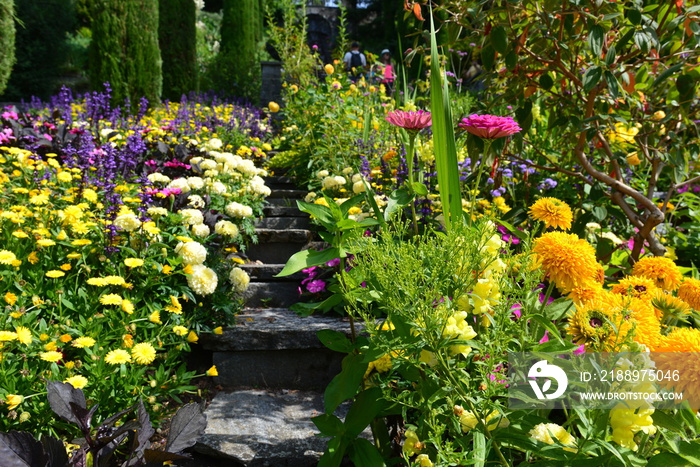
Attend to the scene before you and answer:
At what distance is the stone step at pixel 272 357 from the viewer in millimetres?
2414

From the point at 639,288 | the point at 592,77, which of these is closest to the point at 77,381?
the point at 639,288

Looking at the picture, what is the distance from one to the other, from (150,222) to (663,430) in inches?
81.9

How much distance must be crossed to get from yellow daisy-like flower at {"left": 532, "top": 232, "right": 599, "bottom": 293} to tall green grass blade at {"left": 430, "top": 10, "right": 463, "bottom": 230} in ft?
0.84

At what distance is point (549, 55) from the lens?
7.16 feet

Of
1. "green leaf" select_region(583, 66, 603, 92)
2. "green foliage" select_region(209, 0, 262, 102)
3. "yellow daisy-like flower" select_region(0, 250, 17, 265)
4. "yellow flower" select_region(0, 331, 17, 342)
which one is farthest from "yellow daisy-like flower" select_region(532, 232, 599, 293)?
"green foliage" select_region(209, 0, 262, 102)

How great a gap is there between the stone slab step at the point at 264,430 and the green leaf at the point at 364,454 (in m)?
0.58

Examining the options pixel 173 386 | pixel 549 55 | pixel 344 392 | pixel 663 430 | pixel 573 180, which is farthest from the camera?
pixel 573 180

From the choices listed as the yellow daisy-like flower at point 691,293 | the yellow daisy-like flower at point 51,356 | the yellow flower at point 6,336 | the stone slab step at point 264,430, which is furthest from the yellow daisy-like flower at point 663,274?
the yellow flower at point 6,336

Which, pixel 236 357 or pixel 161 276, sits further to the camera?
pixel 236 357

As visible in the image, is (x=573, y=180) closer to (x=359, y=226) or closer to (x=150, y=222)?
(x=359, y=226)

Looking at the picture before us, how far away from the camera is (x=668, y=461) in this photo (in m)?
0.84

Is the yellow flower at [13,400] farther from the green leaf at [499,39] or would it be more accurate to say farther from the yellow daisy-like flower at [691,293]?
the green leaf at [499,39]

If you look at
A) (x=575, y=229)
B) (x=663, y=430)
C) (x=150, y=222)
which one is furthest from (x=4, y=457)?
(x=575, y=229)

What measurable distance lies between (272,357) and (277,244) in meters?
1.27
